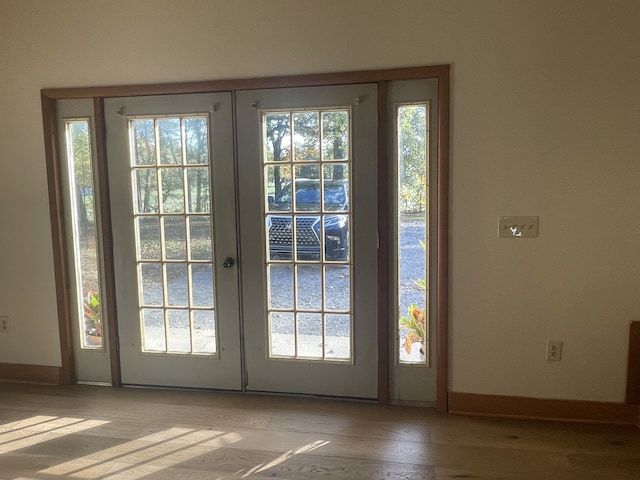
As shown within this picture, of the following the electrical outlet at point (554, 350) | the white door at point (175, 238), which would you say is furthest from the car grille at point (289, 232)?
the electrical outlet at point (554, 350)

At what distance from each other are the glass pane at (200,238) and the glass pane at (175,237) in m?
0.04

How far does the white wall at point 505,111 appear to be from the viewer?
7.54ft

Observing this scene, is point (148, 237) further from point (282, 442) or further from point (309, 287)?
point (282, 442)

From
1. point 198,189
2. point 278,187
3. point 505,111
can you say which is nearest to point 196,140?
point 198,189

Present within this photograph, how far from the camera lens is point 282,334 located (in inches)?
110

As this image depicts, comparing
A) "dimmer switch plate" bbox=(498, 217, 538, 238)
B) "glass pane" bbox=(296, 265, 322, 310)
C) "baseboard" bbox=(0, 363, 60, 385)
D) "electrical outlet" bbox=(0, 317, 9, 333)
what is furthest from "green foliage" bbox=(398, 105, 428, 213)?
"electrical outlet" bbox=(0, 317, 9, 333)

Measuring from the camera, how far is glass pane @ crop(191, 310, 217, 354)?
2.85 meters

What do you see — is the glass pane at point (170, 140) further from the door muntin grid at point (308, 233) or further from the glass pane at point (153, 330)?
the glass pane at point (153, 330)

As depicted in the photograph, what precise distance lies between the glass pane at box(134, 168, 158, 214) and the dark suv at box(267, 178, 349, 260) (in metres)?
0.71

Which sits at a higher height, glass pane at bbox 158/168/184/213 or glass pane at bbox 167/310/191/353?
glass pane at bbox 158/168/184/213

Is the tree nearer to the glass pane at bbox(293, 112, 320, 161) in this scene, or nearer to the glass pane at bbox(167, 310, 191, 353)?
the glass pane at bbox(167, 310, 191, 353)

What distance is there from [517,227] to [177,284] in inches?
77.3

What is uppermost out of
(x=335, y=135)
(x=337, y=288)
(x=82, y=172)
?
(x=335, y=135)

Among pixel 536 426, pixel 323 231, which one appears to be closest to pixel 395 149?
pixel 323 231
